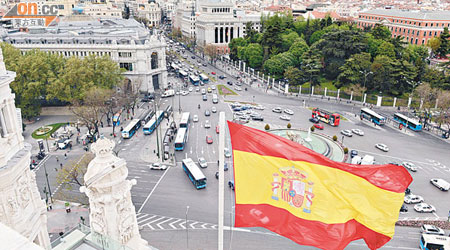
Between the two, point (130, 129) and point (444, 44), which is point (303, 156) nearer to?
point (130, 129)

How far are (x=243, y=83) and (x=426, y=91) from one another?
4225 centimetres

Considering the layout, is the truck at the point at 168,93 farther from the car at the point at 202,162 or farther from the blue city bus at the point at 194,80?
the car at the point at 202,162

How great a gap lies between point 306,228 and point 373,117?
52849mm

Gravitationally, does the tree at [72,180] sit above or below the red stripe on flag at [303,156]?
below

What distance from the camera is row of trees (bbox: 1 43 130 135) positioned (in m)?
59.6

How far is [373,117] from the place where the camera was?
59.6 metres

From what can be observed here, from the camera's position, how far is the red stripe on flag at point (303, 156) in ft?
38.8

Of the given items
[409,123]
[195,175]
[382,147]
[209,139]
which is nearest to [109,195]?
[195,175]

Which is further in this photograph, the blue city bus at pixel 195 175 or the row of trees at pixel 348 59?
the row of trees at pixel 348 59

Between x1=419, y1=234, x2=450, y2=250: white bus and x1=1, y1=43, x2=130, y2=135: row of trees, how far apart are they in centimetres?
4815

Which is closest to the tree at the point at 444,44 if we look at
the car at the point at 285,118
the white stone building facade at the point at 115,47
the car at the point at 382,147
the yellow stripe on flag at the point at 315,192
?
the car at the point at 285,118

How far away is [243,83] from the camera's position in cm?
8938

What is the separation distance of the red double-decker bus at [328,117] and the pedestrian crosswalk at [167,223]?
3336 cm

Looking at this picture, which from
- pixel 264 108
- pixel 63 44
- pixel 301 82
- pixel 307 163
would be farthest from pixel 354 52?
pixel 307 163
